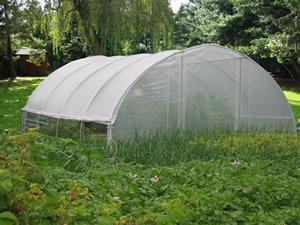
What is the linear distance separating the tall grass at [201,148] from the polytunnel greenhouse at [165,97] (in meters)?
1.83

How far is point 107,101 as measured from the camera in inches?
385

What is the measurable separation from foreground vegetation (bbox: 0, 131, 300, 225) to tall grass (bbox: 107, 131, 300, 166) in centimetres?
4

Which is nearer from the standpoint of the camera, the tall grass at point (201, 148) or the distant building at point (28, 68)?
the tall grass at point (201, 148)

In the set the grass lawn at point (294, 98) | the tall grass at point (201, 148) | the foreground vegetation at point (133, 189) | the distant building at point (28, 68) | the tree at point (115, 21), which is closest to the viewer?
the foreground vegetation at point (133, 189)

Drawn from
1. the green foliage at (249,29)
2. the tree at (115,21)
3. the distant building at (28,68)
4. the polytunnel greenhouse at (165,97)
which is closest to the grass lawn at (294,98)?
the green foliage at (249,29)

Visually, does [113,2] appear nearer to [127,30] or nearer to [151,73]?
[127,30]

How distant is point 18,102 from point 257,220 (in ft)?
70.7

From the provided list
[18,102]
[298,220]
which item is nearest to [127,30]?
[18,102]

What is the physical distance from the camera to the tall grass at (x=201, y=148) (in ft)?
20.6

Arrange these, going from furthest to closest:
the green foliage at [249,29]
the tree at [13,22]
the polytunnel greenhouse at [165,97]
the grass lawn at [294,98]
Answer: the green foliage at [249,29], the tree at [13,22], the grass lawn at [294,98], the polytunnel greenhouse at [165,97]

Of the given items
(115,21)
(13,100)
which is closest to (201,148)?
(115,21)

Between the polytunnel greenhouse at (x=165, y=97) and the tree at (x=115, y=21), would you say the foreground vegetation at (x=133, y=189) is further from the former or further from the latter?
the tree at (x=115, y=21)

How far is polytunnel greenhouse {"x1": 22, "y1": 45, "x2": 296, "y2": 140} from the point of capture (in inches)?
380

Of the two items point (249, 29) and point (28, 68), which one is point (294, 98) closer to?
point (249, 29)
